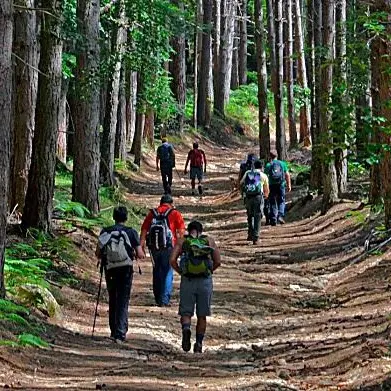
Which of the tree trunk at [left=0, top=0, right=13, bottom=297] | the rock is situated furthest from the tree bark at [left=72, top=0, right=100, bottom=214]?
the tree trunk at [left=0, top=0, right=13, bottom=297]

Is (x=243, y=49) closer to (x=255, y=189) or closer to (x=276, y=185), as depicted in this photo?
(x=276, y=185)

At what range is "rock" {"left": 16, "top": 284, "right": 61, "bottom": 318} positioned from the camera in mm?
11086

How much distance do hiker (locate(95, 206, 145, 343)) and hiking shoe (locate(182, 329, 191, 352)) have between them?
73 cm

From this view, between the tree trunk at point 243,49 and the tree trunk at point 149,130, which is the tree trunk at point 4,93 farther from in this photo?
the tree trunk at point 243,49

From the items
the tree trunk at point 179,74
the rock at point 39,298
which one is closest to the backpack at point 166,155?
the tree trunk at point 179,74

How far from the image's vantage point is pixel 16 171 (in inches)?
594

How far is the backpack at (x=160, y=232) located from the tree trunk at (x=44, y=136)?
243 centimetres

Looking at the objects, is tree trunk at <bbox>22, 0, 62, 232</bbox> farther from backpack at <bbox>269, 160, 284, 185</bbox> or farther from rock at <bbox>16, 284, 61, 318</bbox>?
backpack at <bbox>269, 160, 284, 185</bbox>

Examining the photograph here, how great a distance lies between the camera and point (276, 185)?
68.7 ft

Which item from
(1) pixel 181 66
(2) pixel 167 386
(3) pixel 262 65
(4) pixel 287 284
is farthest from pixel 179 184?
(2) pixel 167 386

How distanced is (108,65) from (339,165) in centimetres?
668

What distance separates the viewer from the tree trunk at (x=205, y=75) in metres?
44.5

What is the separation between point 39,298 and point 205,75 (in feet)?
114

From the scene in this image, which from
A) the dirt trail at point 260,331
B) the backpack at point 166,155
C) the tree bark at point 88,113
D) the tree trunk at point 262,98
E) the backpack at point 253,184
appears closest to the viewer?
the dirt trail at point 260,331
